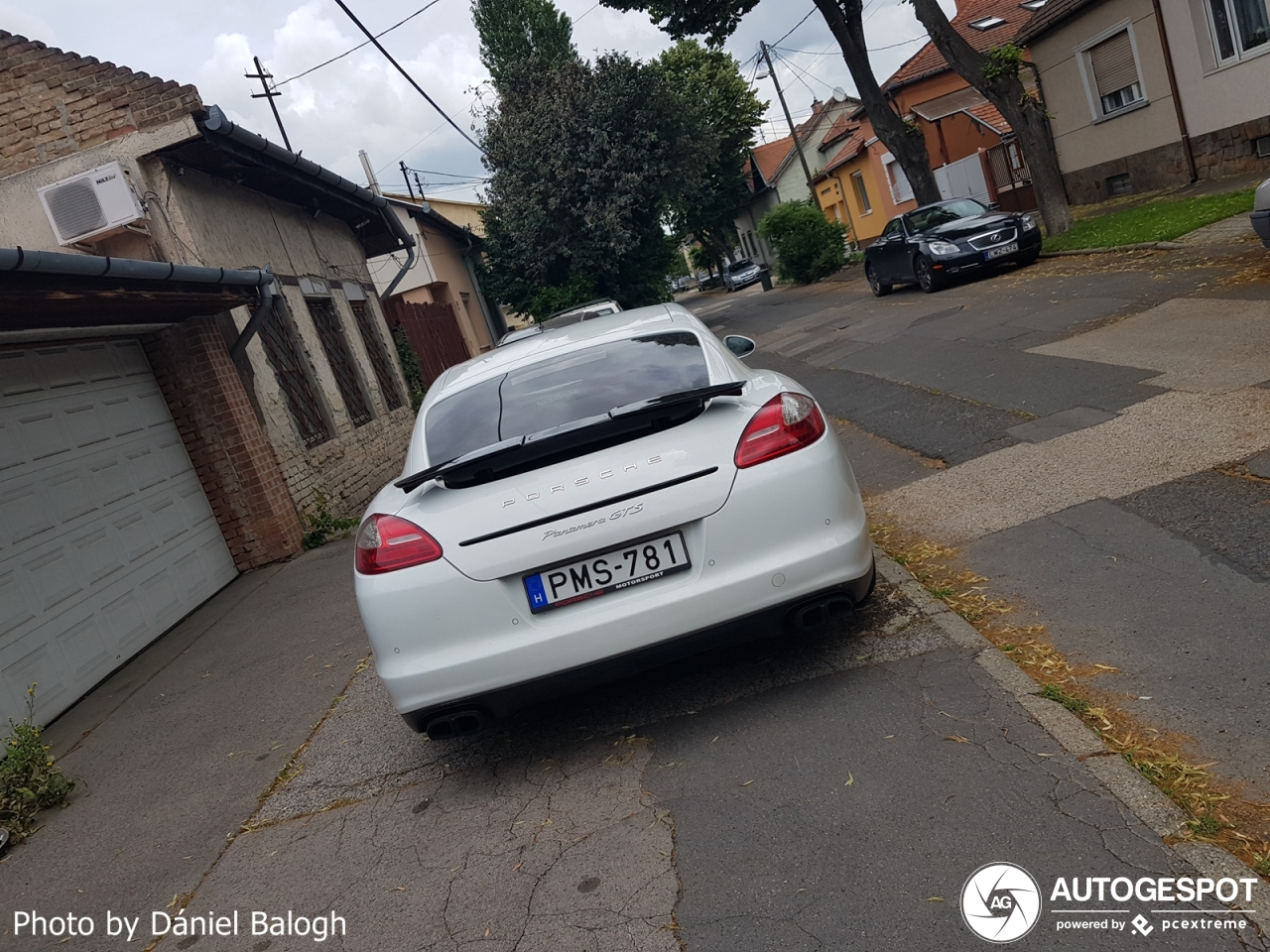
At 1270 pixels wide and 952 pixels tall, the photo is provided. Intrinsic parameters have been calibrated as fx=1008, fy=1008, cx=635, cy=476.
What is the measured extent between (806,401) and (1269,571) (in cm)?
192

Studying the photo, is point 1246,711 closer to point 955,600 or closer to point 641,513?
point 955,600

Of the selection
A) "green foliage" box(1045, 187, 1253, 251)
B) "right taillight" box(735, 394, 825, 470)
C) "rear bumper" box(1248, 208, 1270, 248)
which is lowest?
"green foliage" box(1045, 187, 1253, 251)

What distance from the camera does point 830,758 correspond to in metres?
3.34

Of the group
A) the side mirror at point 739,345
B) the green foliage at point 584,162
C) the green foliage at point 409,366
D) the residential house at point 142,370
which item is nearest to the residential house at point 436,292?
the green foliage at point 409,366

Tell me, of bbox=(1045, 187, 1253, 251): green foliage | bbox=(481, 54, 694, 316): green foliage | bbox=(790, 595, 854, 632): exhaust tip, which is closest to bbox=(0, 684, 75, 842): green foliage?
bbox=(790, 595, 854, 632): exhaust tip

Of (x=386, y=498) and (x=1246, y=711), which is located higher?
(x=386, y=498)

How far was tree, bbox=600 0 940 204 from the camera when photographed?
74.5 ft

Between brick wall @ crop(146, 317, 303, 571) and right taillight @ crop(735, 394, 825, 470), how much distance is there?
21.8ft

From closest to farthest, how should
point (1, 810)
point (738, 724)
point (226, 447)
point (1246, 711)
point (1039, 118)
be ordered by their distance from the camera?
point (1246, 711) → point (738, 724) → point (1, 810) → point (226, 447) → point (1039, 118)

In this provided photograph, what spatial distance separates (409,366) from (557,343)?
13431mm

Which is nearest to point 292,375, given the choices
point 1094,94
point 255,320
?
point 255,320

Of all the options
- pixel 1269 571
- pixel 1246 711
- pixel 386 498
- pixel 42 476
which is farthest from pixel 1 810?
pixel 1269 571

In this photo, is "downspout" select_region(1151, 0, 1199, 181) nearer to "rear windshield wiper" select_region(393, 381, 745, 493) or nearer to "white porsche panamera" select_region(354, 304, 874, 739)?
"white porsche panamera" select_region(354, 304, 874, 739)

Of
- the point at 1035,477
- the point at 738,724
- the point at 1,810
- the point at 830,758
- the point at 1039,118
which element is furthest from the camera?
the point at 1039,118
